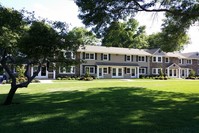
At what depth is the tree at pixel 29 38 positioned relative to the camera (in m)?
11.7

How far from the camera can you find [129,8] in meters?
16.0

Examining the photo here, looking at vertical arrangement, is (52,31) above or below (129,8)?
below

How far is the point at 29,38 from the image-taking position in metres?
11.6

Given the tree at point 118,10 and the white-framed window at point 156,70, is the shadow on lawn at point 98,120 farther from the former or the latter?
the white-framed window at point 156,70

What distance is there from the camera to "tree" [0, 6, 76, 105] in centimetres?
1166

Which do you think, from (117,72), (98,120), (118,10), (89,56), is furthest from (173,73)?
(98,120)

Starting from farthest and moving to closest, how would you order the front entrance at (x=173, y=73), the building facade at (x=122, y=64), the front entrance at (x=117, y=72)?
the front entrance at (x=173, y=73), the front entrance at (x=117, y=72), the building facade at (x=122, y=64)

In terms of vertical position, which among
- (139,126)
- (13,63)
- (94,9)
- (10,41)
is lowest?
(139,126)

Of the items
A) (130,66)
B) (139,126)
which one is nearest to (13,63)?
(139,126)

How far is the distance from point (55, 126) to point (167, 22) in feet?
50.4

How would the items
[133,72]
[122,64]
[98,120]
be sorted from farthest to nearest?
1. [133,72]
2. [122,64]
3. [98,120]

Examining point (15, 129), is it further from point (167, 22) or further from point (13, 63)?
point (167, 22)

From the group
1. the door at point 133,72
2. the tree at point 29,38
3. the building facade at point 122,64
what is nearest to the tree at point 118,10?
the tree at point 29,38

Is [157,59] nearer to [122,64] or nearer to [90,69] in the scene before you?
[122,64]
